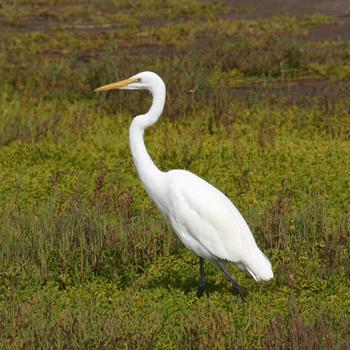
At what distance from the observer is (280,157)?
1086 centimetres

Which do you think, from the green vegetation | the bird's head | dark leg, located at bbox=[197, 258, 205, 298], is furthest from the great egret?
the bird's head

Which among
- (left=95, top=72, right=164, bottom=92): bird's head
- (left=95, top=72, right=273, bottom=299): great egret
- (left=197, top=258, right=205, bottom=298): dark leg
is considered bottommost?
(left=197, top=258, right=205, bottom=298): dark leg

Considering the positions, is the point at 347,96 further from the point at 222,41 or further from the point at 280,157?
the point at 222,41

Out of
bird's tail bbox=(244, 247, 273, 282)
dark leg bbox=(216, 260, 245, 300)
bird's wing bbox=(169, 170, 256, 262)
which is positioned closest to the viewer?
bird's tail bbox=(244, 247, 273, 282)

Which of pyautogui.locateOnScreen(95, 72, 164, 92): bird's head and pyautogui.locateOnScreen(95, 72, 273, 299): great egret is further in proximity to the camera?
pyautogui.locateOnScreen(95, 72, 164, 92): bird's head

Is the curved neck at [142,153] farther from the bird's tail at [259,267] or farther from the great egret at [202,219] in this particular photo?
the bird's tail at [259,267]

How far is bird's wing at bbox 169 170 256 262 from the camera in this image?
24.4 ft

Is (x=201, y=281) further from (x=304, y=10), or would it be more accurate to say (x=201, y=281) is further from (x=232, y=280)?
(x=304, y=10)

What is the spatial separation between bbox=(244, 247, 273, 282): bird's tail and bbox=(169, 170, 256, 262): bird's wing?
15cm

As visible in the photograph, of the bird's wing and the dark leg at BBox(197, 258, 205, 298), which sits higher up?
the bird's wing

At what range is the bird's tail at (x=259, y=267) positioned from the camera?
713 centimetres

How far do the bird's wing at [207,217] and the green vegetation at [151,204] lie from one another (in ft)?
1.23

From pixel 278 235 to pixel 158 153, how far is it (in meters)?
3.03

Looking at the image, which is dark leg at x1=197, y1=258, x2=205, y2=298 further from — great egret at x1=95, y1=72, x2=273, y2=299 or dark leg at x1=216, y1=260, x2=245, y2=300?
dark leg at x1=216, y1=260, x2=245, y2=300
